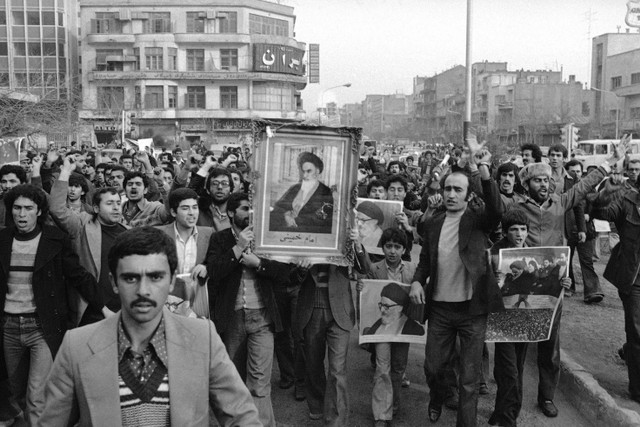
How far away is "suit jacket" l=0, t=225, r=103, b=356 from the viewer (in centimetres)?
519

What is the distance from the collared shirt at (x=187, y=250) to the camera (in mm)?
5273

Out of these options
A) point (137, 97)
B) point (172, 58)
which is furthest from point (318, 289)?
point (172, 58)

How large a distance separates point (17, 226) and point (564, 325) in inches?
250

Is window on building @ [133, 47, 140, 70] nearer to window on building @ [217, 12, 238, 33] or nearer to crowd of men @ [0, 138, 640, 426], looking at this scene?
window on building @ [217, 12, 238, 33]

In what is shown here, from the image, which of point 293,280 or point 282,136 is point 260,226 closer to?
point 282,136

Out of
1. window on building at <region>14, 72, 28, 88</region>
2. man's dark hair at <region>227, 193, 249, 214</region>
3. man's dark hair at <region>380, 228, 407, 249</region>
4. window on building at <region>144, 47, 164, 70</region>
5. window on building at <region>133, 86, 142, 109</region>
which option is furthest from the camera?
window on building at <region>144, 47, 164, 70</region>

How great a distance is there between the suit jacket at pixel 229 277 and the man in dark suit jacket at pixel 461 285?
112cm

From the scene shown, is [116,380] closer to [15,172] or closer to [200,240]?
[200,240]


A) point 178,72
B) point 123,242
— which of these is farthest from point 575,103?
point 123,242

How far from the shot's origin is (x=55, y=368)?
251cm

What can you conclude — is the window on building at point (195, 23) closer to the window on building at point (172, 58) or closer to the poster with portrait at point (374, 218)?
the window on building at point (172, 58)

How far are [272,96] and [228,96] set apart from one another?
4.02 m

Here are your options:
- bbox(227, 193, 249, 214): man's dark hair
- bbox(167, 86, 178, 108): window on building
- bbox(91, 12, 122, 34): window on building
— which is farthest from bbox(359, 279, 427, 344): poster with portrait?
bbox(91, 12, 122, 34): window on building

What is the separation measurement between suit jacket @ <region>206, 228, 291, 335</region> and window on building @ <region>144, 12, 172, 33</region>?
61.3 meters
